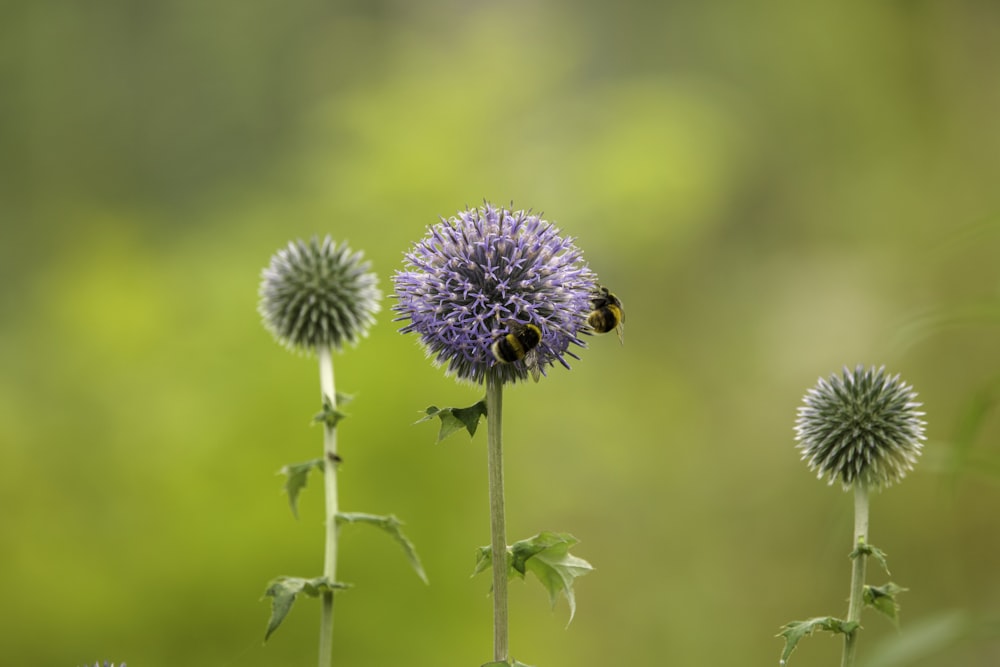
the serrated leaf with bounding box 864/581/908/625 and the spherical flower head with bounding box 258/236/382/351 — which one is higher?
the spherical flower head with bounding box 258/236/382/351

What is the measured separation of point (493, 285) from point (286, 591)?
1.77 feet

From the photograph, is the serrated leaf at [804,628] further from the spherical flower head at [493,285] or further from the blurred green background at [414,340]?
the blurred green background at [414,340]

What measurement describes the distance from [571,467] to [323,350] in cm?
804

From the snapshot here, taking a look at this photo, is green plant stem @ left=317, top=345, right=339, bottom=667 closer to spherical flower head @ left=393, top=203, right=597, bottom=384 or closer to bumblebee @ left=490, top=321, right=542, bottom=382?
spherical flower head @ left=393, top=203, right=597, bottom=384

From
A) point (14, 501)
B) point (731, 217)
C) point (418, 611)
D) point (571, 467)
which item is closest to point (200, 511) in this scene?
point (418, 611)

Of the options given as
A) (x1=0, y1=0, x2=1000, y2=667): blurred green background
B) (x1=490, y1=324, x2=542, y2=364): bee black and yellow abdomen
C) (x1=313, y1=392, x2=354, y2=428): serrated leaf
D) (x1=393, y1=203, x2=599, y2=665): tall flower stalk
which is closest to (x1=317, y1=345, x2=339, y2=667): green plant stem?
(x1=313, y1=392, x2=354, y2=428): serrated leaf

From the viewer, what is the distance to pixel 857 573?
1.33 metres

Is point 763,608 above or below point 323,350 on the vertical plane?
above

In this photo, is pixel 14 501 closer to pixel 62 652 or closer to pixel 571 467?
pixel 62 652

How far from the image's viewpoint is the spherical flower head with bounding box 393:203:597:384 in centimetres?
156

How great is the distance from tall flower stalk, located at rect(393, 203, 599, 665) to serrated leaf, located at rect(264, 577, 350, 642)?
0.80ft

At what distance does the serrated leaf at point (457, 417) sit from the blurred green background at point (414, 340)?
8.25 ft

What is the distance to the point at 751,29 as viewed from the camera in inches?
584

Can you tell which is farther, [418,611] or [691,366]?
[691,366]
